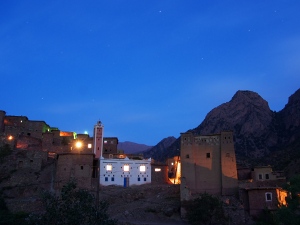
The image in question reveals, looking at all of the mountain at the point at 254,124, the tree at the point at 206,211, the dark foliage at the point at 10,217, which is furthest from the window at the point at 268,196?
the mountain at the point at 254,124

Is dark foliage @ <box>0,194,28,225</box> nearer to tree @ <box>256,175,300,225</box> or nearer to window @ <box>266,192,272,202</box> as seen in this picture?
tree @ <box>256,175,300,225</box>

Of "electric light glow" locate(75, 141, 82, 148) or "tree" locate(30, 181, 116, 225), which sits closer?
"tree" locate(30, 181, 116, 225)

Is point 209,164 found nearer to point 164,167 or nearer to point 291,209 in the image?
point 164,167

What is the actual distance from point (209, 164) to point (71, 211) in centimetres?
3154

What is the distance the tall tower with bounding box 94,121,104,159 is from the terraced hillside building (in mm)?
17049

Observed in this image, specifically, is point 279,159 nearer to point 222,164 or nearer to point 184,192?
point 222,164

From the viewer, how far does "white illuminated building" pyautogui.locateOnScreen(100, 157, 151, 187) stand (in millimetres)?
56344

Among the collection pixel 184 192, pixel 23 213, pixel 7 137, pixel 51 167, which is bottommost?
pixel 23 213

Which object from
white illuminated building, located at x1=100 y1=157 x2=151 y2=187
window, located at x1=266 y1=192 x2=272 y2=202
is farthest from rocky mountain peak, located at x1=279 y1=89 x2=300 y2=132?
window, located at x1=266 y1=192 x2=272 y2=202

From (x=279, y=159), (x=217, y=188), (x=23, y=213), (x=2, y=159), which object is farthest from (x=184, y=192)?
(x=279, y=159)

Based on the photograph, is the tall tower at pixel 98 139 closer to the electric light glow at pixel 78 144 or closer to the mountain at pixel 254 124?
the electric light glow at pixel 78 144

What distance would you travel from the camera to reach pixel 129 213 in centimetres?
4556

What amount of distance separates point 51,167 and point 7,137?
36.9 ft

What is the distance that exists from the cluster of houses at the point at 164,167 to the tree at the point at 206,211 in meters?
2.61
